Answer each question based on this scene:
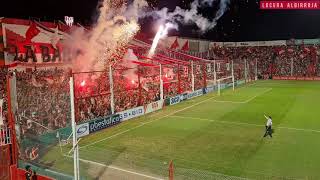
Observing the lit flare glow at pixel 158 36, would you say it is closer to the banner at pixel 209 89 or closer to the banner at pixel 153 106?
the banner at pixel 209 89

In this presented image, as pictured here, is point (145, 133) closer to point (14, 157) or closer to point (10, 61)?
point (14, 157)

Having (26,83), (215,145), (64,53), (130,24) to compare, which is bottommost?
(215,145)

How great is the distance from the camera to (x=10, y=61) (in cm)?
2759

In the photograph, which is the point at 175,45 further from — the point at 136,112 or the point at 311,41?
the point at 311,41

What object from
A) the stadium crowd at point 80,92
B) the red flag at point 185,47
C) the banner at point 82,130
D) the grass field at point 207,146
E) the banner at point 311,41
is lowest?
the grass field at point 207,146

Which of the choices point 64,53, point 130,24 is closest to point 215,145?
point 64,53

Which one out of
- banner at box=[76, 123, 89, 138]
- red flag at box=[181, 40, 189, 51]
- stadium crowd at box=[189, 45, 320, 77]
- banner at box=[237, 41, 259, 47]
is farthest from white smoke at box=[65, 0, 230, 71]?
banner at box=[237, 41, 259, 47]

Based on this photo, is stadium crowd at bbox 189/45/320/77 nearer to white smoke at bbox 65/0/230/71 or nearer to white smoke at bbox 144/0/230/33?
white smoke at bbox 144/0/230/33

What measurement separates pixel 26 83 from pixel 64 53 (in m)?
11.8

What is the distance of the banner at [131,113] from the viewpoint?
2462 cm

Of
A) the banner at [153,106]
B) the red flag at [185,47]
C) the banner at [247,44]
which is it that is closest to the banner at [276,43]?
the banner at [247,44]

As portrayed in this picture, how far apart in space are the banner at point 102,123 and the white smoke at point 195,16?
21.6 meters

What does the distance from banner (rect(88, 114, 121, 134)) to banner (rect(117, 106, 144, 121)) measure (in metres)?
0.55

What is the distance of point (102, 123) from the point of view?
73.3 ft
